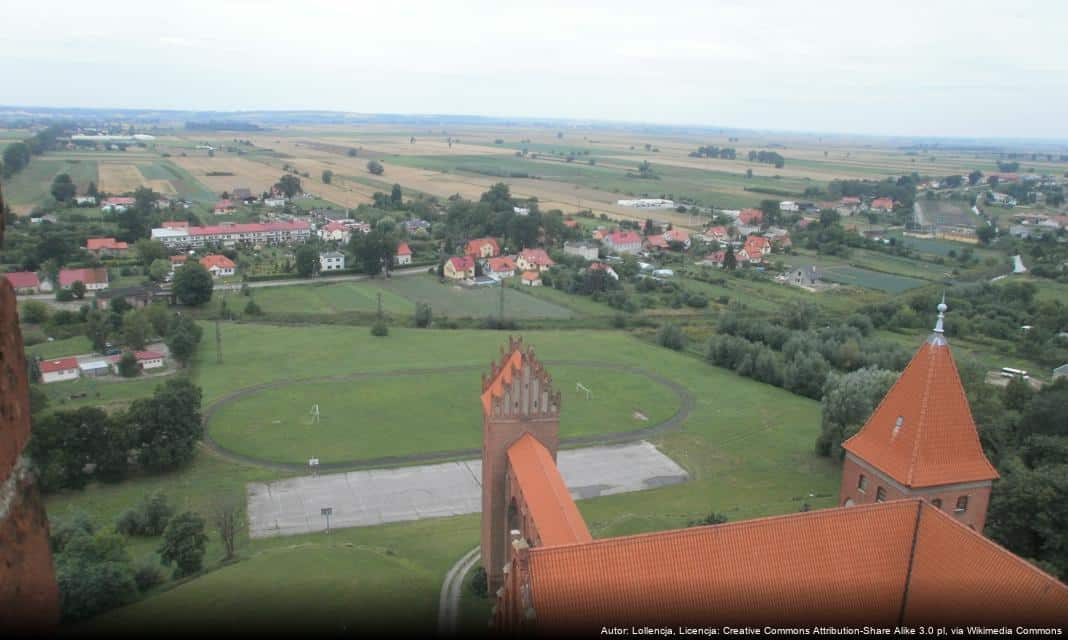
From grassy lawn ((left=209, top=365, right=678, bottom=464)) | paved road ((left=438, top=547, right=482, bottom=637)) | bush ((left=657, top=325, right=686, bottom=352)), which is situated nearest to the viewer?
paved road ((left=438, top=547, right=482, bottom=637))

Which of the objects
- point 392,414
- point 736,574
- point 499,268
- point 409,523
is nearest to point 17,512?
point 736,574

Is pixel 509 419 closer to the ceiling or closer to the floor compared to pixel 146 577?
closer to the ceiling

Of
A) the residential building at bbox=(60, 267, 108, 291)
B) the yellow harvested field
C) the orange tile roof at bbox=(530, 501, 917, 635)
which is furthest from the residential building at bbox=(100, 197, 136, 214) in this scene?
the orange tile roof at bbox=(530, 501, 917, 635)

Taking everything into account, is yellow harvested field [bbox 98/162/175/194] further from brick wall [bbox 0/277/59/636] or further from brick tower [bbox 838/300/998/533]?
brick wall [bbox 0/277/59/636]

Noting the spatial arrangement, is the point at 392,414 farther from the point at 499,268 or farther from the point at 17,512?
the point at 499,268

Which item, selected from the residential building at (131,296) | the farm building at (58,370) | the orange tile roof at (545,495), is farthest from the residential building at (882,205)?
the orange tile roof at (545,495)

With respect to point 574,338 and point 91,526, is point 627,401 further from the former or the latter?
point 91,526
